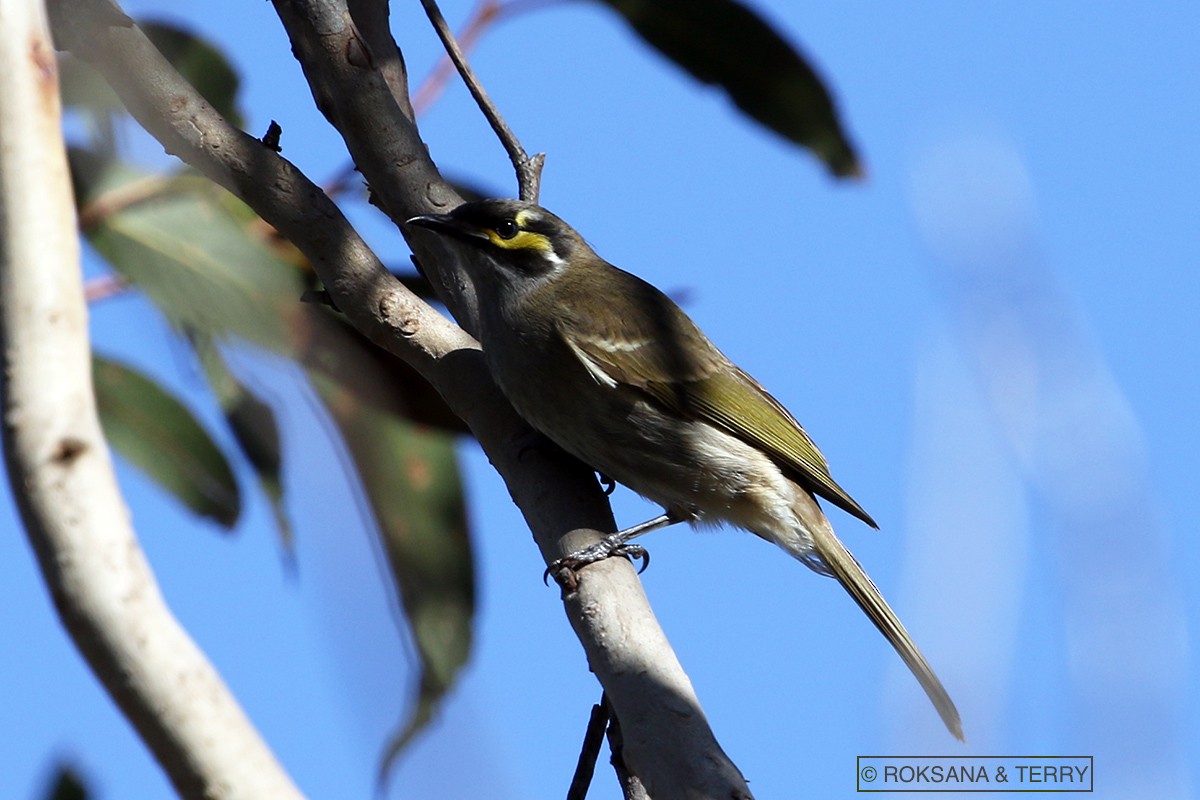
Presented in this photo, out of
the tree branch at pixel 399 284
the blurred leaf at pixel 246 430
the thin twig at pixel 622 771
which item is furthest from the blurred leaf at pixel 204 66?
the thin twig at pixel 622 771

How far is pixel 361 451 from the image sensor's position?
3268mm

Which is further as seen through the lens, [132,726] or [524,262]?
[524,262]

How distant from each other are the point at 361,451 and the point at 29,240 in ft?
7.10

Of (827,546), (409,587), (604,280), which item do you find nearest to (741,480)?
(827,546)

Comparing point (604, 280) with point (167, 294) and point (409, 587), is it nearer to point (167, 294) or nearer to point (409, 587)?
point (409, 587)

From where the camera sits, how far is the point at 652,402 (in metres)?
3.91

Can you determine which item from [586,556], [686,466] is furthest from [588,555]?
[686,466]

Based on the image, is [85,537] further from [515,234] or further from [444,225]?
[515,234]

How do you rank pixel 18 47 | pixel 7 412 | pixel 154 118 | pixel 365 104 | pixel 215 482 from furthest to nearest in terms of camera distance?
pixel 215 482 → pixel 365 104 → pixel 154 118 → pixel 18 47 → pixel 7 412

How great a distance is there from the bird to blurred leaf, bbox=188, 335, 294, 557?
66 centimetres

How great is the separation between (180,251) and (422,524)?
97cm

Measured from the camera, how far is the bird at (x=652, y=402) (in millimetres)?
3695

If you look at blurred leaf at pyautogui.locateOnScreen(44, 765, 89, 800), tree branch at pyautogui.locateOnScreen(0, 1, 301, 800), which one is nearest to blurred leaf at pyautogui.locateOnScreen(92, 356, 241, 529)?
blurred leaf at pyautogui.locateOnScreen(44, 765, 89, 800)

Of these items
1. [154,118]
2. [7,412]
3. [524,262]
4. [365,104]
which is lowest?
[7,412]
